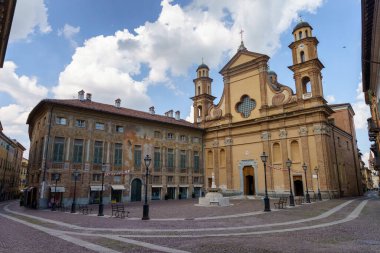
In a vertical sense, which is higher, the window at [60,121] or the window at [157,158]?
the window at [60,121]

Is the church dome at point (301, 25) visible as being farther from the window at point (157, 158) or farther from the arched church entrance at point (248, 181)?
the window at point (157, 158)

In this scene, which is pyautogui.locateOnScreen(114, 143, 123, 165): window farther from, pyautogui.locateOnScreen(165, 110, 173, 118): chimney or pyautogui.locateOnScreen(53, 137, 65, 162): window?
pyautogui.locateOnScreen(165, 110, 173, 118): chimney

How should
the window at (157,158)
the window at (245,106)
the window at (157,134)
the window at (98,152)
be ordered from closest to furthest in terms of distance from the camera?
the window at (98,152)
the window at (157,158)
the window at (157,134)
the window at (245,106)

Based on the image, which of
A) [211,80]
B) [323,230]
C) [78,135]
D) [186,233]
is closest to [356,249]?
[323,230]

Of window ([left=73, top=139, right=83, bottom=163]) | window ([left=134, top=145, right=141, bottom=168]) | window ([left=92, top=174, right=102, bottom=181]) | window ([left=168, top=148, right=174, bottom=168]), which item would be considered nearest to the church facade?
window ([left=168, top=148, right=174, bottom=168])

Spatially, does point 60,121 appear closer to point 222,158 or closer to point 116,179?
point 116,179

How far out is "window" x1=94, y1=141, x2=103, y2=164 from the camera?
30.9 m

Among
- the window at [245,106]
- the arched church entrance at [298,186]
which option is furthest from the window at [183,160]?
the arched church entrance at [298,186]

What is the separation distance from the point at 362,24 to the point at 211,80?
35812mm

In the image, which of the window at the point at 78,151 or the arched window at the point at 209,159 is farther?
the arched window at the point at 209,159

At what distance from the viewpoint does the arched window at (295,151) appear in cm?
3421

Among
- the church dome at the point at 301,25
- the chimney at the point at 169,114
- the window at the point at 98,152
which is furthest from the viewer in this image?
the chimney at the point at 169,114

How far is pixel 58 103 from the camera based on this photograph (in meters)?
28.3

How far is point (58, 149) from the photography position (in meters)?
28.4
